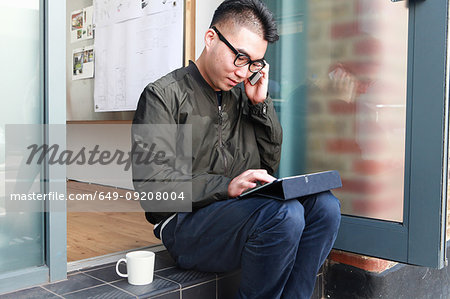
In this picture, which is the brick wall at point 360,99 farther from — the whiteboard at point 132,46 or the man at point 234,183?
the whiteboard at point 132,46

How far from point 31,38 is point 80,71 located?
5.53ft

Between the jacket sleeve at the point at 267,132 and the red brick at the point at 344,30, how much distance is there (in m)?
0.40

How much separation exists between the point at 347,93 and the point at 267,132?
377mm

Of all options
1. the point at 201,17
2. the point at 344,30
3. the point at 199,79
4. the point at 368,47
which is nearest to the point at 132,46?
the point at 201,17

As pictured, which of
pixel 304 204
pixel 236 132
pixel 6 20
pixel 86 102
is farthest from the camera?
pixel 86 102

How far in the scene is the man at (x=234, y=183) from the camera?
128 centimetres

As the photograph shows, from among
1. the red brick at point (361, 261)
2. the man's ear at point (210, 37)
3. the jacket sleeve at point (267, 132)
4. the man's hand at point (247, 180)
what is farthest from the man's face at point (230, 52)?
the red brick at point (361, 261)

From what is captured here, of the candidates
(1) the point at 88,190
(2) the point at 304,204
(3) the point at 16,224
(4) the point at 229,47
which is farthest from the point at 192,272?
(1) the point at 88,190

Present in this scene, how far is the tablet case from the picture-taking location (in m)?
1.24

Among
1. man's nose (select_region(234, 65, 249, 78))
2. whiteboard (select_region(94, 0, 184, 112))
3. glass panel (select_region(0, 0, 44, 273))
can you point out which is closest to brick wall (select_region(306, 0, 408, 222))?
man's nose (select_region(234, 65, 249, 78))

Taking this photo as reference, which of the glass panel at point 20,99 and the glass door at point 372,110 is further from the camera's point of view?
the glass door at point 372,110

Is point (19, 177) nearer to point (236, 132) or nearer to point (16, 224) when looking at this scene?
point (16, 224)

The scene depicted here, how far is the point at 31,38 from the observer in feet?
4.31

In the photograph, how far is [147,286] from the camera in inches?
53.7
